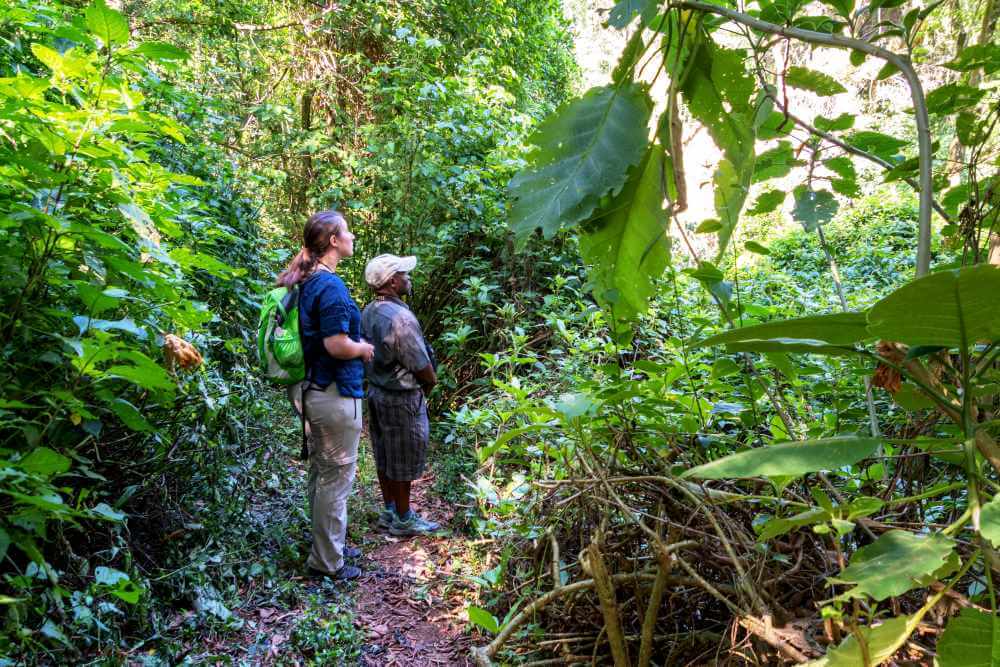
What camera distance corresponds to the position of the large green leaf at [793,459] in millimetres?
662

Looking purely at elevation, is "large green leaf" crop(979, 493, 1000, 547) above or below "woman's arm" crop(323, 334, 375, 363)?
below

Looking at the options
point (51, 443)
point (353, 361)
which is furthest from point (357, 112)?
point (51, 443)

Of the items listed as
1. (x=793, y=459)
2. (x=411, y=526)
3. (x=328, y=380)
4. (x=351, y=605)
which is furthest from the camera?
(x=411, y=526)

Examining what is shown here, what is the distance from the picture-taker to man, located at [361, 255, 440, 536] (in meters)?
4.59

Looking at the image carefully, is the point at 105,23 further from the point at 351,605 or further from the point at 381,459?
the point at 381,459

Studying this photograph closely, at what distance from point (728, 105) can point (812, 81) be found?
1.57 ft

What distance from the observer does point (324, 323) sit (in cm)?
369

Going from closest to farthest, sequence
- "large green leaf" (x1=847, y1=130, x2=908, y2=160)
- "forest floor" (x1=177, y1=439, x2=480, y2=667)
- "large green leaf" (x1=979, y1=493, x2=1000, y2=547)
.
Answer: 1. "large green leaf" (x1=979, y1=493, x2=1000, y2=547)
2. "large green leaf" (x1=847, y1=130, x2=908, y2=160)
3. "forest floor" (x1=177, y1=439, x2=480, y2=667)

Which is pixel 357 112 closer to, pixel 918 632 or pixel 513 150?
pixel 513 150

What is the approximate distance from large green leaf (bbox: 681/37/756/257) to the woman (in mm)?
Result: 3075

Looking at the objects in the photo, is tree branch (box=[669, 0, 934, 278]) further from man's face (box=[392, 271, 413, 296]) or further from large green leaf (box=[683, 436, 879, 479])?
man's face (box=[392, 271, 413, 296])

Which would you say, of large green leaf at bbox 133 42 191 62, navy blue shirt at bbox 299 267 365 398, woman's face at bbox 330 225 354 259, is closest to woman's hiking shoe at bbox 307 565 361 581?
navy blue shirt at bbox 299 267 365 398

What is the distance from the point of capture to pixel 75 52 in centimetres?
207

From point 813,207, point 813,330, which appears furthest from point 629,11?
point 813,207
